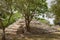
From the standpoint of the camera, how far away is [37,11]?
1262 inches

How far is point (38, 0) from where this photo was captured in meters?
30.0

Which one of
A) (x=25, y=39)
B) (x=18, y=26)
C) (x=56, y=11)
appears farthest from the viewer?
(x=18, y=26)

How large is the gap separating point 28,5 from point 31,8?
95 cm

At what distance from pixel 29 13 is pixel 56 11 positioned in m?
5.29

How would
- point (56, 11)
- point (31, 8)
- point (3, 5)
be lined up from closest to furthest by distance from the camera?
point (3, 5)
point (56, 11)
point (31, 8)

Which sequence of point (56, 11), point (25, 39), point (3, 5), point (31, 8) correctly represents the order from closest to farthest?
point (3, 5) → point (25, 39) → point (56, 11) → point (31, 8)

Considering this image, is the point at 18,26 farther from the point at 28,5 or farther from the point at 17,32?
the point at 28,5

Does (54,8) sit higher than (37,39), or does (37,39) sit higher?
(54,8)

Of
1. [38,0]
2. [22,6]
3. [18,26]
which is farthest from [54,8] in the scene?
[18,26]

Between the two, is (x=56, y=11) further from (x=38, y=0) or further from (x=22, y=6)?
(x=22, y=6)

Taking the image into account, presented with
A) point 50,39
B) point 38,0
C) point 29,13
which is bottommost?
point 50,39

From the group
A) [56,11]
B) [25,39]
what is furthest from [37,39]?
[56,11]

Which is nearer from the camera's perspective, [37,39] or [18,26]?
[37,39]

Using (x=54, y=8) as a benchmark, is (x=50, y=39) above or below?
below
